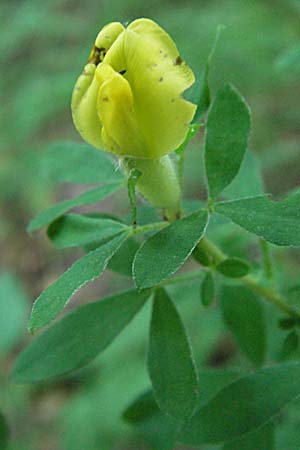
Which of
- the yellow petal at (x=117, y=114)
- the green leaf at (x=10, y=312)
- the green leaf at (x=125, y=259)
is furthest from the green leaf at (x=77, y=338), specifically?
the green leaf at (x=10, y=312)

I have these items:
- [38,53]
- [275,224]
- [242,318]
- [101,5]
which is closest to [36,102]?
[38,53]

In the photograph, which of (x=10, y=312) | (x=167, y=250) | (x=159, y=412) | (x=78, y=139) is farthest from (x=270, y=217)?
(x=78, y=139)

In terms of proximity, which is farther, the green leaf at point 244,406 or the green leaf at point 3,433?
the green leaf at point 3,433

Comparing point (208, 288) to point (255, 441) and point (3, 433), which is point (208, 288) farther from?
point (3, 433)

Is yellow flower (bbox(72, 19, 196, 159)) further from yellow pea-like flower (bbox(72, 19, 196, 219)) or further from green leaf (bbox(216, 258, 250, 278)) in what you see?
green leaf (bbox(216, 258, 250, 278))

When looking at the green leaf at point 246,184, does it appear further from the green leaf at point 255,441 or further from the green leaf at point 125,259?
the green leaf at point 255,441
